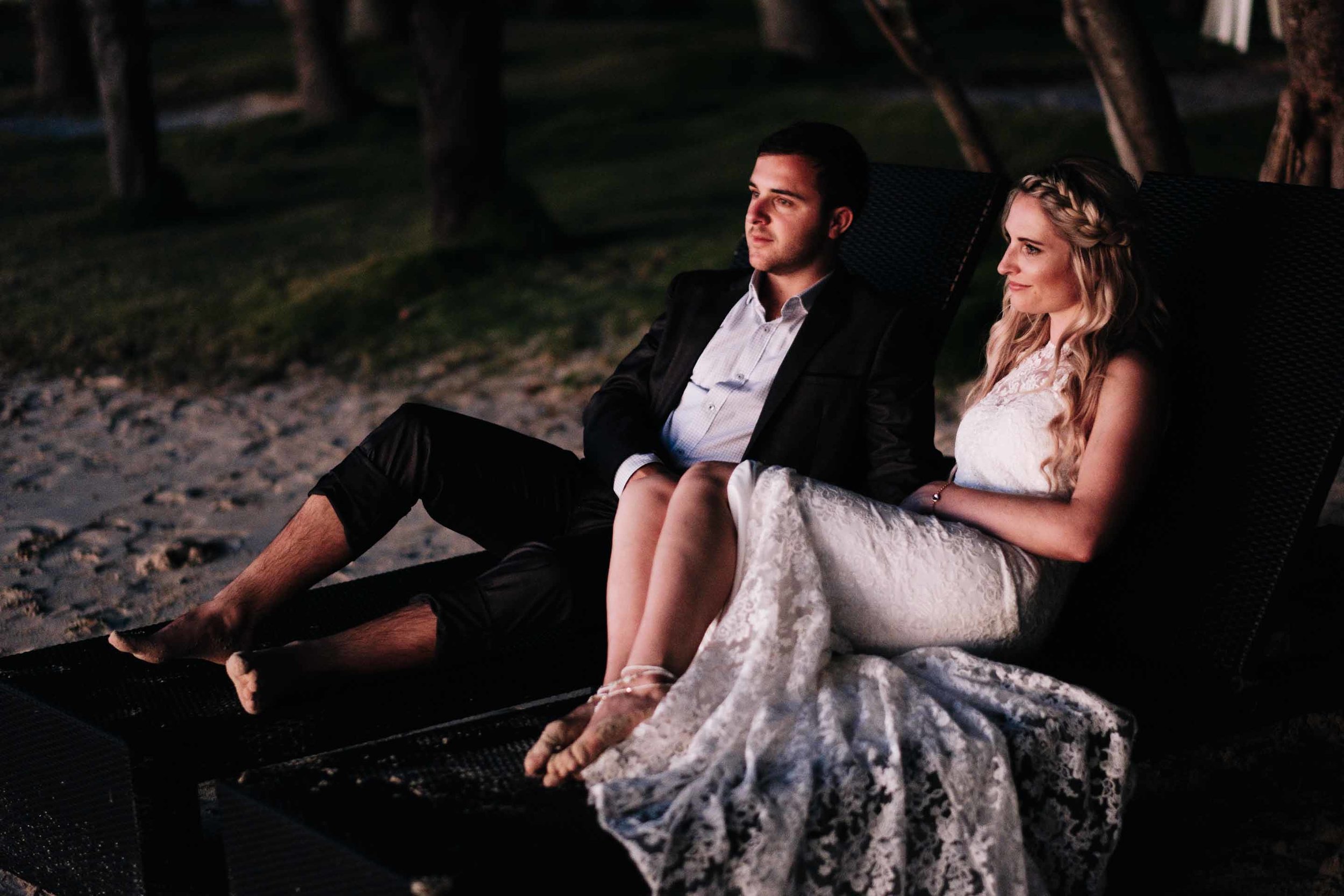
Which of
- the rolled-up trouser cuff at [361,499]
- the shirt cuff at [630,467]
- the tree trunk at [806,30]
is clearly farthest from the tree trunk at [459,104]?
the tree trunk at [806,30]

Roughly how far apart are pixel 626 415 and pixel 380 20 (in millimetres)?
20620

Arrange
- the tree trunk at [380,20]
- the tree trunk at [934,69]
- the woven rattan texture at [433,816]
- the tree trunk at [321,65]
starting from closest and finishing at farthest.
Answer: the woven rattan texture at [433,816], the tree trunk at [934,69], the tree trunk at [321,65], the tree trunk at [380,20]

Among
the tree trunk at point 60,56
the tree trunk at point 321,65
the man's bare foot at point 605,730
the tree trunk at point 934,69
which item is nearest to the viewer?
the man's bare foot at point 605,730

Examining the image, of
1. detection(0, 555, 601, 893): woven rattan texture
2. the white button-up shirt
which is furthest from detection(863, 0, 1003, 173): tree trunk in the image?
detection(0, 555, 601, 893): woven rattan texture

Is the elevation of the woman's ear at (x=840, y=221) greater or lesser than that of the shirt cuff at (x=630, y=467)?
greater

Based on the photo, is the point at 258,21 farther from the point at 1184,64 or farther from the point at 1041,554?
the point at 1041,554

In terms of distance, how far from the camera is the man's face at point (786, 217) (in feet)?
13.0

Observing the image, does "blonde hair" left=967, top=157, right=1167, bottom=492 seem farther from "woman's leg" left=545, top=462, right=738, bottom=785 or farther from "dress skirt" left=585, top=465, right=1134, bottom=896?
"woman's leg" left=545, top=462, right=738, bottom=785

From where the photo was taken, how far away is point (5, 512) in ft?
20.5

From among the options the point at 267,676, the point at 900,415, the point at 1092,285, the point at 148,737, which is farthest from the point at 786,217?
the point at 148,737

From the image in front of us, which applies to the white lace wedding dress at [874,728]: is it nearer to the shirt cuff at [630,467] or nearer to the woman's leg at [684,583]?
the woman's leg at [684,583]

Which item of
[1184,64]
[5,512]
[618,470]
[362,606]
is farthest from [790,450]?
[1184,64]

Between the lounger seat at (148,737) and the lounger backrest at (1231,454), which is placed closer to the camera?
the lounger seat at (148,737)

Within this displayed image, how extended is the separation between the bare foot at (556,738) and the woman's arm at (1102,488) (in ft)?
3.45
